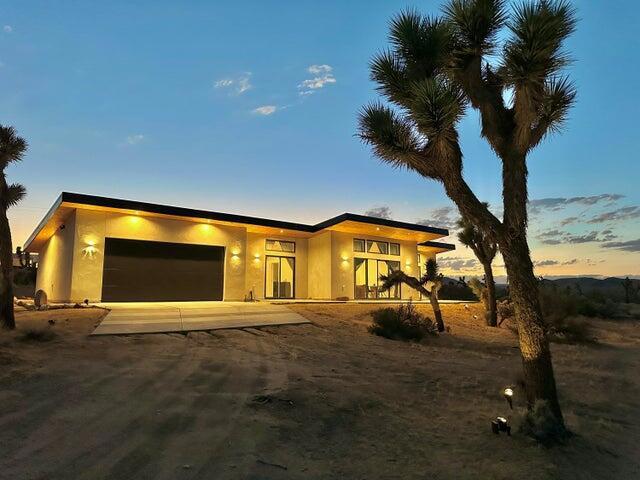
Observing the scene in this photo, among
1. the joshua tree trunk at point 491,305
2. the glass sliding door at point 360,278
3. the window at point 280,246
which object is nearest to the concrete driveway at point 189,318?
the window at point 280,246

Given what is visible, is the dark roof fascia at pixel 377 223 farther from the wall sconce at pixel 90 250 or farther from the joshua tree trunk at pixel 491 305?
the wall sconce at pixel 90 250

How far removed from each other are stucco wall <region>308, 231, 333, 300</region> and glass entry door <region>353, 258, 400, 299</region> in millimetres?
2004

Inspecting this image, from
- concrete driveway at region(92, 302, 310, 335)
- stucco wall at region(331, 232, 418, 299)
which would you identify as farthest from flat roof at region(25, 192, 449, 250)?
concrete driveway at region(92, 302, 310, 335)

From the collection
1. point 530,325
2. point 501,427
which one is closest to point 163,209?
point 530,325

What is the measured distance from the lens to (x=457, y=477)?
3.61m

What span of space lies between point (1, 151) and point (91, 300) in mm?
7871

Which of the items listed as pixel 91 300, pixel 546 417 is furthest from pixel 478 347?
pixel 91 300

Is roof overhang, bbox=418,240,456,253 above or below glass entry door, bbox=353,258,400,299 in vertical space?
above

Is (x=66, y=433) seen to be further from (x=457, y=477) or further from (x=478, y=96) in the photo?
(x=478, y=96)

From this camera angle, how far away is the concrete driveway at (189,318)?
10.6 m

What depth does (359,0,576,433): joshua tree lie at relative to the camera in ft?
17.2

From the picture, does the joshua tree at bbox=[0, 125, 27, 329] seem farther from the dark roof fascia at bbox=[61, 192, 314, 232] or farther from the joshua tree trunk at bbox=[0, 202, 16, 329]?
the dark roof fascia at bbox=[61, 192, 314, 232]

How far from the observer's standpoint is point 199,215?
1825 cm

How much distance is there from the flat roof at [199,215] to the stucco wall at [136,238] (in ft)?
2.69
